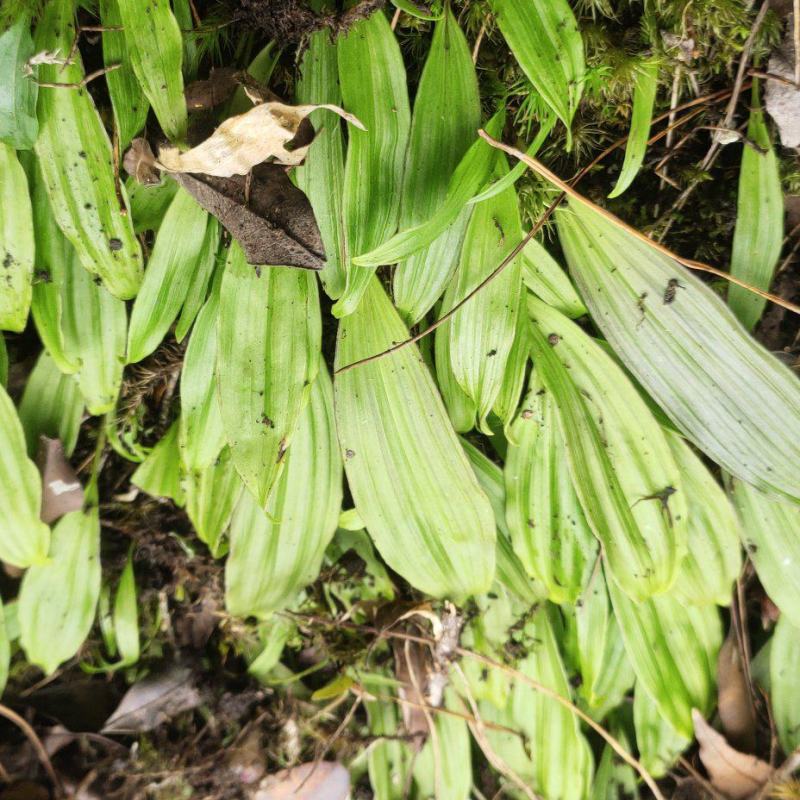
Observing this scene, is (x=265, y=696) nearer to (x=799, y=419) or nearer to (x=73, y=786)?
(x=73, y=786)

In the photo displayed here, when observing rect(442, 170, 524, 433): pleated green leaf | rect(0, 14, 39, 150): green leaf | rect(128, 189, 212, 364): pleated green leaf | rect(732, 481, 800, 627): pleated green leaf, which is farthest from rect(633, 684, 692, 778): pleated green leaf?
rect(0, 14, 39, 150): green leaf

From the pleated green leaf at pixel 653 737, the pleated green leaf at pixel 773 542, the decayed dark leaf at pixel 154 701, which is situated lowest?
the decayed dark leaf at pixel 154 701

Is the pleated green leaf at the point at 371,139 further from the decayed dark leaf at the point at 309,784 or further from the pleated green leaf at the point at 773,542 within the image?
the decayed dark leaf at the point at 309,784

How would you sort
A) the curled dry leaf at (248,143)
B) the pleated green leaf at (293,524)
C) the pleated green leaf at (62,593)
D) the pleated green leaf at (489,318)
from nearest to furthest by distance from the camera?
the curled dry leaf at (248,143)
the pleated green leaf at (489,318)
the pleated green leaf at (293,524)
the pleated green leaf at (62,593)

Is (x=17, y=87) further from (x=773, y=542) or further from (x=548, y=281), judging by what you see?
(x=773, y=542)

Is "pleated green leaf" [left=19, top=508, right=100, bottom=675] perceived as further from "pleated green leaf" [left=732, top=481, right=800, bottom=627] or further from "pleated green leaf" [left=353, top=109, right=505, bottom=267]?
"pleated green leaf" [left=732, top=481, right=800, bottom=627]

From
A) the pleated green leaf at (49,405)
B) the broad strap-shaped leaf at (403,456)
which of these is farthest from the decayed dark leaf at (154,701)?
the broad strap-shaped leaf at (403,456)

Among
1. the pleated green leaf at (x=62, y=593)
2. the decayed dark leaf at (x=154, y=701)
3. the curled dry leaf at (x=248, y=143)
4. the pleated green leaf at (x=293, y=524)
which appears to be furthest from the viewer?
the decayed dark leaf at (x=154, y=701)
